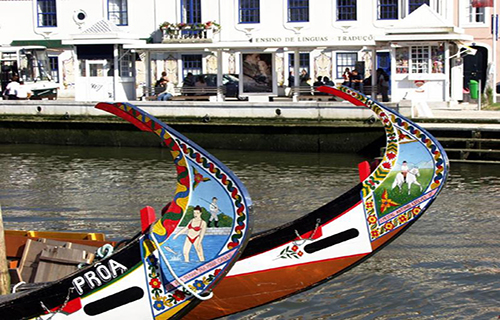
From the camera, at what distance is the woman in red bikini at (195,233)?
8836mm

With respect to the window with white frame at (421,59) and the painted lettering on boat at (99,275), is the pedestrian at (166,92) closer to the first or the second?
the window with white frame at (421,59)

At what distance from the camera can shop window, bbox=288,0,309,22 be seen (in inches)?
1569

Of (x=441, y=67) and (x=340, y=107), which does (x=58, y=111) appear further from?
(x=441, y=67)

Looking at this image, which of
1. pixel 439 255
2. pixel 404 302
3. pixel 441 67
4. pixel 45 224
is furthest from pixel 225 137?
pixel 404 302

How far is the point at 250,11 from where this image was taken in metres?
40.3

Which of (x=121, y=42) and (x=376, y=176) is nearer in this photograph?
(x=376, y=176)

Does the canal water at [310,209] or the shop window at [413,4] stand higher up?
the shop window at [413,4]

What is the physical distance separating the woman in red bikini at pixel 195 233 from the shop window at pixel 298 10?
105 ft

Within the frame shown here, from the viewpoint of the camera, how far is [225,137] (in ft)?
88.4

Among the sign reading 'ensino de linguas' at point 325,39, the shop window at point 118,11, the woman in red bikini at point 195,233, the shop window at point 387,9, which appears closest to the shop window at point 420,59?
the sign reading 'ensino de linguas' at point 325,39

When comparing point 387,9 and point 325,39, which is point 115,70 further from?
point 387,9

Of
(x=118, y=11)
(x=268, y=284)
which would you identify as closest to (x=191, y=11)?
(x=118, y=11)

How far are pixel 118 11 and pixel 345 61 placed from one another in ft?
36.5

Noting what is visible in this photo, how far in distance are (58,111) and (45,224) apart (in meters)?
12.0
